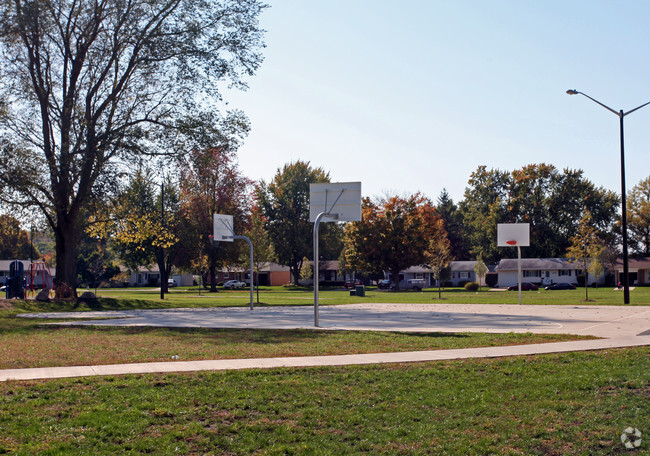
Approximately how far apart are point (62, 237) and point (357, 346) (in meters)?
24.5

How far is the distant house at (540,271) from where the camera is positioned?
84562 mm

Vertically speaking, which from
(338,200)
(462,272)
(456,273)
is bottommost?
(456,273)

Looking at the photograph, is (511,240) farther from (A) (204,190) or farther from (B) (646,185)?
(B) (646,185)

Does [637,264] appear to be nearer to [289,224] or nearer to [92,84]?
[289,224]

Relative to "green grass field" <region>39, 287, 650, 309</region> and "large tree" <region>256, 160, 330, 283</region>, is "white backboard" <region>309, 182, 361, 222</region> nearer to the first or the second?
"green grass field" <region>39, 287, 650, 309</region>

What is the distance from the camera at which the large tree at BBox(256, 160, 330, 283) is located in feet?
286

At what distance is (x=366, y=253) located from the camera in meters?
71.1

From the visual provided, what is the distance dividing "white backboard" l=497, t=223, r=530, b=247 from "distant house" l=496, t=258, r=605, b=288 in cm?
4602

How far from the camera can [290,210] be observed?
87625 mm

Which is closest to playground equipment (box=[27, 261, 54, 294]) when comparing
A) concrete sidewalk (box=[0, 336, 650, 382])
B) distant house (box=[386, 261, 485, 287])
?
concrete sidewalk (box=[0, 336, 650, 382])

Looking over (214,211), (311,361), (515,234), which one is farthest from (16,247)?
(311,361)

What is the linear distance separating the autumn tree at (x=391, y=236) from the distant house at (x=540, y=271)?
17855 millimetres

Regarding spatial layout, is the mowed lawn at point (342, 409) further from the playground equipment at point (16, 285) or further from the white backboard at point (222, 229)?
the playground equipment at point (16, 285)

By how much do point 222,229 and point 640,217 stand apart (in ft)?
255
